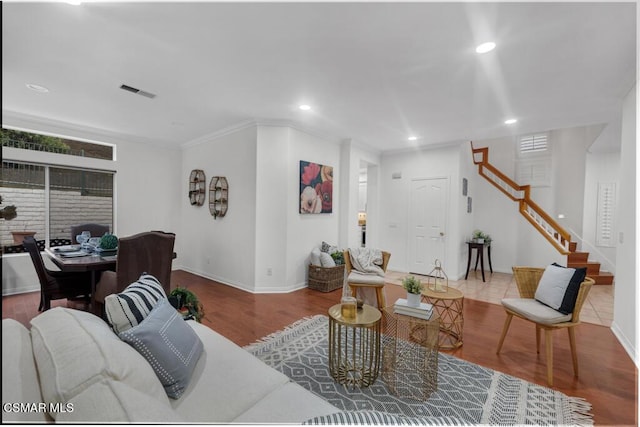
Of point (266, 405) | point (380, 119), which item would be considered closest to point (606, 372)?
point (266, 405)

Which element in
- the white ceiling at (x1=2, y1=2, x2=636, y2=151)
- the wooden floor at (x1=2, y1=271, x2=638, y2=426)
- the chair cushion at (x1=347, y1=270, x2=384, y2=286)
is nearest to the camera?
the white ceiling at (x1=2, y1=2, x2=636, y2=151)

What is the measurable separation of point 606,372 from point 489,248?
381cm

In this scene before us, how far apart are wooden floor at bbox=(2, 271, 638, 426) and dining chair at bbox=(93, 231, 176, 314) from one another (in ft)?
2.37

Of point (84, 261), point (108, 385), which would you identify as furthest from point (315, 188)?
point (108, 385)

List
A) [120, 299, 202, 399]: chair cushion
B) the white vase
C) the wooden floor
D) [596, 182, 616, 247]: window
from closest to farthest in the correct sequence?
[120, 299, 202, 399]: chair cushion → the wooden floor → the white vase → [596, 182, 616, 247]: window

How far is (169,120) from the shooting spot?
4082 mm

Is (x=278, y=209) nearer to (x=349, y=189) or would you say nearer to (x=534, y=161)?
(x=349, y=189)

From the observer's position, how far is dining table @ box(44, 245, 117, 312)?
8.43ft

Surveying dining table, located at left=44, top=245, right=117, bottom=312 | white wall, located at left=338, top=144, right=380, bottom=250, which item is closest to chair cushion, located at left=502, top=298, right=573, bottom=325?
white wall, located at left=338, top=144, right=380, bottom=250

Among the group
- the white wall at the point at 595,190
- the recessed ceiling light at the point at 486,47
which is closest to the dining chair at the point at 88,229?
the recessed ceiling light at the point at 486,47

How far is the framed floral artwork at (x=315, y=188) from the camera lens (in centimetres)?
433

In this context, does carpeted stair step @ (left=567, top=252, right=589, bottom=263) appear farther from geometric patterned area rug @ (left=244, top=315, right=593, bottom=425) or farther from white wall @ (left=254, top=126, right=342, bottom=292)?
white wall @ (left=254, top=126, right=342, bottom=292)

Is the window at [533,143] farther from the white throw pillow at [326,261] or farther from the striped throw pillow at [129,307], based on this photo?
the striped throw pillow at [129,307]

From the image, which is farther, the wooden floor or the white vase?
the white vase
